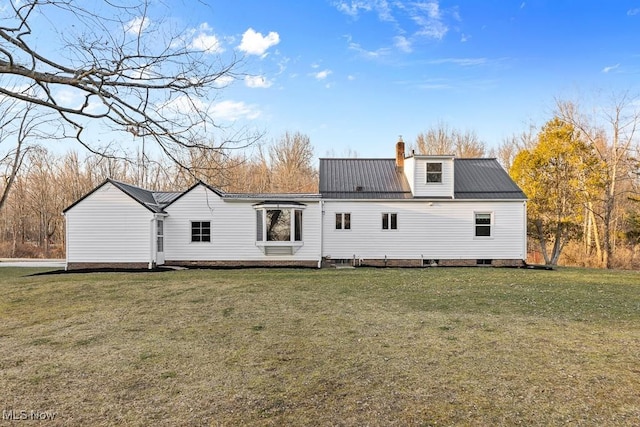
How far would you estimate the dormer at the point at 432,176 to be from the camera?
17.6 metres

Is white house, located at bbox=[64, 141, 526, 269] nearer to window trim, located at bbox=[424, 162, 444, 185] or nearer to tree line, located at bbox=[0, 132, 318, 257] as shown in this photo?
window trim, located at bbox=[424, 162, 444, 185]

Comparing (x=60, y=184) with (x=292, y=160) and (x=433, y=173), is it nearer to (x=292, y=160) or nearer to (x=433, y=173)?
(x=292, y=160)

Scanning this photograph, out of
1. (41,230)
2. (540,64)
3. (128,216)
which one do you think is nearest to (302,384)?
(128,216)

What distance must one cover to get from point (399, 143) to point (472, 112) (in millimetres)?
5676

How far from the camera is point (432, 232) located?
17547 mm

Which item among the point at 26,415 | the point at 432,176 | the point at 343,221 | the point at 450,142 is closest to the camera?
the point at 26,415

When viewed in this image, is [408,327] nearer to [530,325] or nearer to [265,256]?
[530,325]

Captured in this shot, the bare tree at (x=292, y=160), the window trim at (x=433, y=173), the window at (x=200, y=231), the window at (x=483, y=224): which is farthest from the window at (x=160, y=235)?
the bare tree at (x=292, y=160)

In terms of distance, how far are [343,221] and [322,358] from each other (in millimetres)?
13035

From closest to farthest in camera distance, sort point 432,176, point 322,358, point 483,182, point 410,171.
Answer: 1. point 322,358
2. point 432,176
3. point 410,171
4. point 483,182

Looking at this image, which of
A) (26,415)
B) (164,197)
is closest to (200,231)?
(164,197)

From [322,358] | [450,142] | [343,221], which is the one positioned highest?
[450,142]

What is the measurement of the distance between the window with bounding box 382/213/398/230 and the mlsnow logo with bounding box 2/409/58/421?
15.3 metres

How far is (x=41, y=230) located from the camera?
32625 mm
